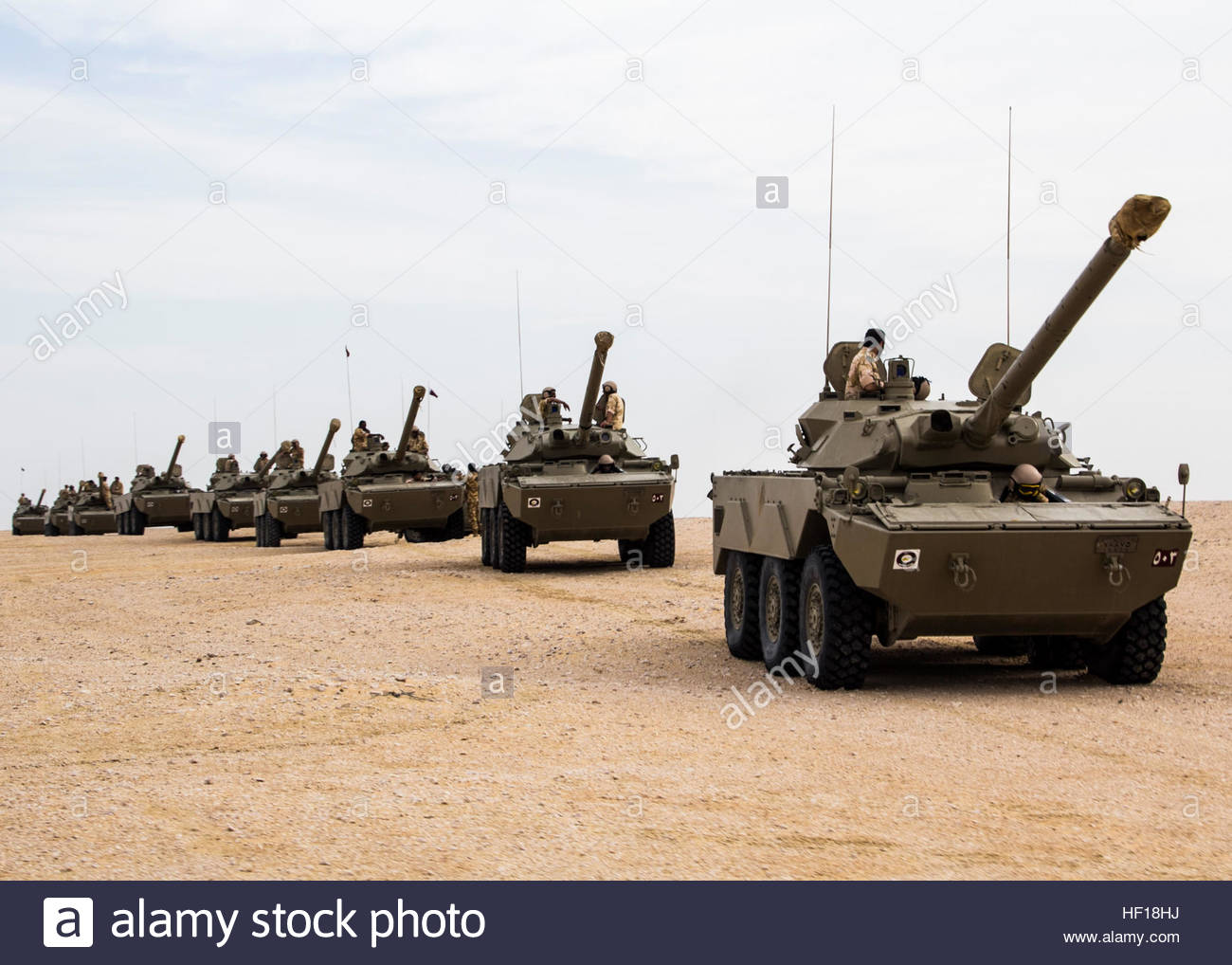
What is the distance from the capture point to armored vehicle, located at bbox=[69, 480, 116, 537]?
5600cm

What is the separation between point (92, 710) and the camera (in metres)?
10.2

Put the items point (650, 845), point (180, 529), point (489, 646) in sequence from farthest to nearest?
point (180, 529), point (489, 646), point (650, 845)

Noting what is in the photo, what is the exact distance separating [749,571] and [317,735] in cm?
486

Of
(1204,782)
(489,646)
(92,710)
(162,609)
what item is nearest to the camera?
(1204,782)

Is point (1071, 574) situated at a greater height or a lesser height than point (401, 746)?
greater

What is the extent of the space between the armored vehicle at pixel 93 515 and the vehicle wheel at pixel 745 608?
1789 inches

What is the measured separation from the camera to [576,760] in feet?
27.9

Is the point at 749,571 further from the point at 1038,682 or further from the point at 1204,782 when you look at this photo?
the point at 1204,782

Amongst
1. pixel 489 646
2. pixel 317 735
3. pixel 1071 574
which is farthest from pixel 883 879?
pixel 489 646

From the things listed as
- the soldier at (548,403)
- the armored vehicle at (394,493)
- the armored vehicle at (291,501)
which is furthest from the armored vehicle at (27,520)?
the soldier at (548,403)

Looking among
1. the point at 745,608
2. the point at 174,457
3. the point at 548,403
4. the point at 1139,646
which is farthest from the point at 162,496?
the point at 1139,646

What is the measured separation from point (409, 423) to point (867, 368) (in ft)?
55.5

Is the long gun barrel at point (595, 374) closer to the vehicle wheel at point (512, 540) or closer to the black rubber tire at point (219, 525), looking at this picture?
the vehicle wheel at point (512, 540)

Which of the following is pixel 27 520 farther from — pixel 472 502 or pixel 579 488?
pixel 579 488
